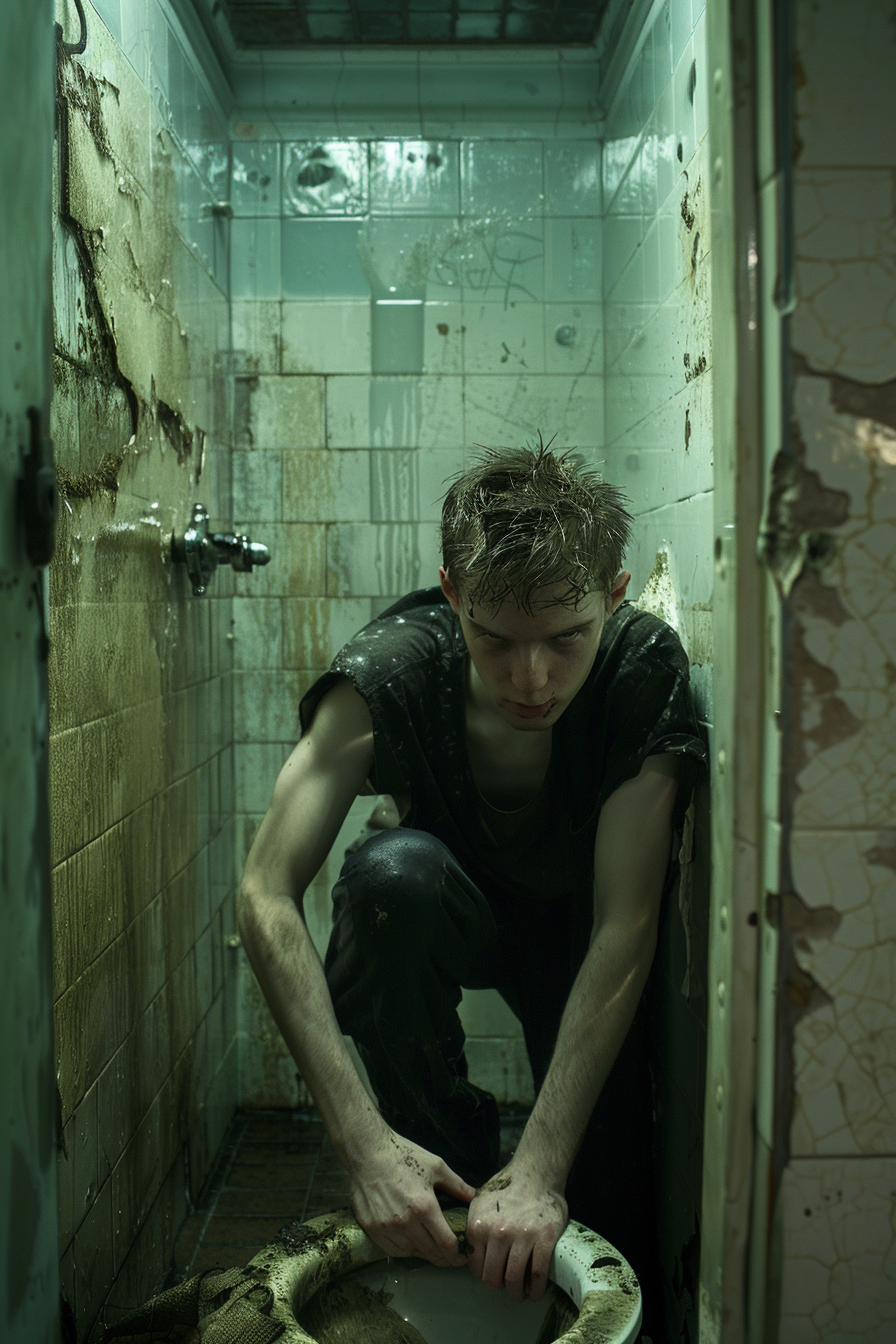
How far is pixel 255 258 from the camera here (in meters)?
2.16

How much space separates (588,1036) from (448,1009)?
0.26m

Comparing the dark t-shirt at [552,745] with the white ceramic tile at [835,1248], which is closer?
the white ceramic tile at [835,1248]

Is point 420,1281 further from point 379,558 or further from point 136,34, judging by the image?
point 136,34

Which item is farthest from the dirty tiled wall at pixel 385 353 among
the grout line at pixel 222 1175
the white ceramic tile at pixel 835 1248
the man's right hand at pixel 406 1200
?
the white ceramic tile at pixel 835 1248

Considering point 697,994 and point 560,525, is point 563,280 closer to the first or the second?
point 560,525

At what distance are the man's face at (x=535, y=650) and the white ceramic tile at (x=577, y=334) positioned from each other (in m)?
1.07

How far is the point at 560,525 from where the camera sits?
1237 mm

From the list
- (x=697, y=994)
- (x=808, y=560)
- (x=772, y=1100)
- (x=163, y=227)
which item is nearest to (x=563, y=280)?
(x=163, y=227)

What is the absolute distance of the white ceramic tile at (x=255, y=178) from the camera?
215 cm

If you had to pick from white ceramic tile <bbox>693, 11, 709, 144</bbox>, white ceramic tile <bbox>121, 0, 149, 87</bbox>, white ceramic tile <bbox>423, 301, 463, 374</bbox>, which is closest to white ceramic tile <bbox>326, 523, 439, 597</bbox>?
white ceramic tile <bbox>423, 301, 463, 374</bbox>

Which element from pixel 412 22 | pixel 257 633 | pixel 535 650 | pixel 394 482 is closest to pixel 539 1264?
pixel 535 650

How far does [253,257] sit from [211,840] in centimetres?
125

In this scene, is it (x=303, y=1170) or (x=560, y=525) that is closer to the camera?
(x=560, y=525)

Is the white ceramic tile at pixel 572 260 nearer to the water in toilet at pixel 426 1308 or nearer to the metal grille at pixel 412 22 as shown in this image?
the metal grille at pixel 412 22
